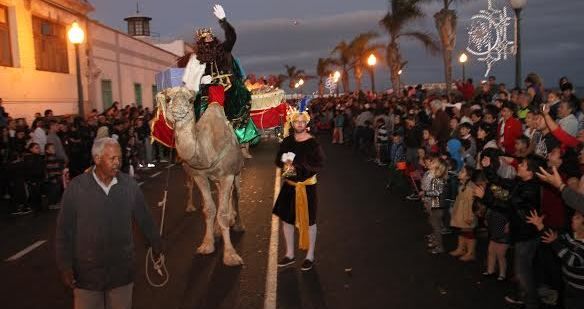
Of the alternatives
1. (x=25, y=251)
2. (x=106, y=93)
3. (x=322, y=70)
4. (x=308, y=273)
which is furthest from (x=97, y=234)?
(x=322, y=70)

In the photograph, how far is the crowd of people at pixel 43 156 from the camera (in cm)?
1202

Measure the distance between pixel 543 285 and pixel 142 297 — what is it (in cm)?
441

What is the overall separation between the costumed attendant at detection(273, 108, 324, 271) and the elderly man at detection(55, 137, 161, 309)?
10.4ft

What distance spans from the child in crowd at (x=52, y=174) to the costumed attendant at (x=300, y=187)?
23.4 feet

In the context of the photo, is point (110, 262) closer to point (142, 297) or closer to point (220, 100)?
point (142, 297)

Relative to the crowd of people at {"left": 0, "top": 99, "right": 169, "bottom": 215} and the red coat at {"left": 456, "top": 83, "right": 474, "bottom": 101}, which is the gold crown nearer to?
the crowd of people at {"left": 0, "top": 99, "right": 169, "bottom": 215}

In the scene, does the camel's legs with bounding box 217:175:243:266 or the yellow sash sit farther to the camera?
the camel's legs with bounding box 217:175:243:266

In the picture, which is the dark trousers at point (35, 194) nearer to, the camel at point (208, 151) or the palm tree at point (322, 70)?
the camel at point (208, 151)

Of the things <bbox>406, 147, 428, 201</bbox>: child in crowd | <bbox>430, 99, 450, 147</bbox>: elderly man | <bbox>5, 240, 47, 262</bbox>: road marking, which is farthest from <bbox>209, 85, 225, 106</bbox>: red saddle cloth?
<bbox>430, 99, 450, 147</bbox>: elderly man

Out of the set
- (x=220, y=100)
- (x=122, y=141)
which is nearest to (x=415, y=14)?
(x=122, y=141)

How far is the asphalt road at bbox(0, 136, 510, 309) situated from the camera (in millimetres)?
6297

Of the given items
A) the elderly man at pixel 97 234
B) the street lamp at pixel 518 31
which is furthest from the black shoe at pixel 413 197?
the elderly man at pixel 97 234

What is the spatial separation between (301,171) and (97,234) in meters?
3.54

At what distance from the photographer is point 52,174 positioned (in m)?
12.3
